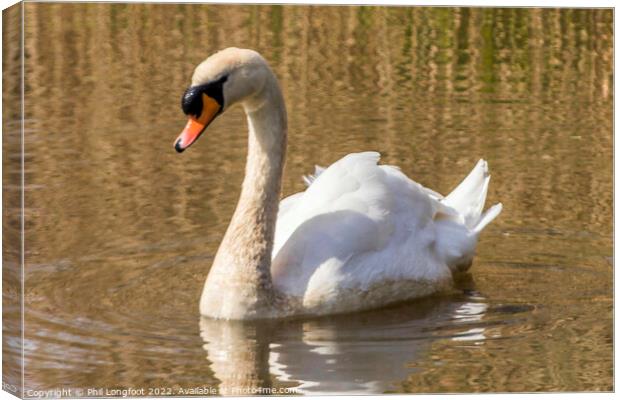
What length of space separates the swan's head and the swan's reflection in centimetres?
96

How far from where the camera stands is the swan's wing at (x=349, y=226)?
9516 mm

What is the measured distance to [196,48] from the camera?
34.1 ft

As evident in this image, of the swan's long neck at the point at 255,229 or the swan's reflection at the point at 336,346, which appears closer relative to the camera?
the swan's reflection at the point at 336,346

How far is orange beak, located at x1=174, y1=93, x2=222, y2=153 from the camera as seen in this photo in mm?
8875

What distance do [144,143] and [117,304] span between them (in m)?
2.10

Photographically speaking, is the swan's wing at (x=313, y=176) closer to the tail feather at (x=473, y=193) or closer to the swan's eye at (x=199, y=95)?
the tail feather at (x=473, y=193)

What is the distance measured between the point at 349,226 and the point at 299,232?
9.4 inches

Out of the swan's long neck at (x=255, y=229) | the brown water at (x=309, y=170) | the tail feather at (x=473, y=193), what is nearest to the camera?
the brown water at (x=309, y=170)

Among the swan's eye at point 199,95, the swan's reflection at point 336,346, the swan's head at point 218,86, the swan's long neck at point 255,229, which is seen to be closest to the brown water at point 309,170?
the swan's reflection at point 336,346

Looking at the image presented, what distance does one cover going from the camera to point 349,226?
9633mm

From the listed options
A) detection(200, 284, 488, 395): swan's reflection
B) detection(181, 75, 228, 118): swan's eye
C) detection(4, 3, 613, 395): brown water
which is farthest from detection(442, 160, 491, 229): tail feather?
detection(181, 75, 228, 118): swan's eye

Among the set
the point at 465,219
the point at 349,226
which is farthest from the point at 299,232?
the point at 465,219

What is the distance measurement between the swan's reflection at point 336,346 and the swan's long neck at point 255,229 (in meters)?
0.11

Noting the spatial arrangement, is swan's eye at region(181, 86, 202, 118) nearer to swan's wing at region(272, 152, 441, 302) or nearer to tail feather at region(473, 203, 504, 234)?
swan's wing at region(272, 152, 441, 302)
